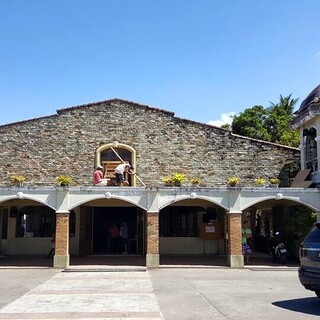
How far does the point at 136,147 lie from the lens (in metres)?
21.4

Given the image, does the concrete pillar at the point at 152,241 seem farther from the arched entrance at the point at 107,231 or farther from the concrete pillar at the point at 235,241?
the arched entrance at the point at 107,231

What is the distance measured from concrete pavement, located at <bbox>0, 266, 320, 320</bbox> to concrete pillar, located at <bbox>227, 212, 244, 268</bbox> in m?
1.00

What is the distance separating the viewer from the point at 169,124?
21719 millimetres

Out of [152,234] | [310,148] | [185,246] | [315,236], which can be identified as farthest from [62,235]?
[310,148]

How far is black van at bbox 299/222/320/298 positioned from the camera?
852cm

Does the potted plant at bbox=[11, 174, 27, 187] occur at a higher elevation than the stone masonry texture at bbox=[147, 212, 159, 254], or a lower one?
higher

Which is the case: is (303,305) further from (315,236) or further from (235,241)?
(235,241)

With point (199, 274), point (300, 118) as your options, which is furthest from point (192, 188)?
point (300, 118)

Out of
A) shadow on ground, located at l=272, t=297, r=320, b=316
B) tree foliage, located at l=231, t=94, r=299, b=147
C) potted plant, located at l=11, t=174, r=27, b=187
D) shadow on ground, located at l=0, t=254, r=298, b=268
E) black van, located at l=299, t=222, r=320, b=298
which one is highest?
tree foliage, located at l=231, t=94, r=299, b=147

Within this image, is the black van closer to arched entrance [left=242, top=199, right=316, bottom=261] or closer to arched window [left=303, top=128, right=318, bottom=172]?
arched entrance [left=242, top=199, right=316, bottom=261]

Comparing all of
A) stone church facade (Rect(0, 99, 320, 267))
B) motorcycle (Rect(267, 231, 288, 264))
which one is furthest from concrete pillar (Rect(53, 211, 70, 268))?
motorcycle (Rect(267, 231, 288, 264))

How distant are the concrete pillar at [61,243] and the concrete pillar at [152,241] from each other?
3.04 meters

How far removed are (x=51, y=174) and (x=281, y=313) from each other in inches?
590

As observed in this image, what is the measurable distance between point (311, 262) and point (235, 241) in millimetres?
8025
